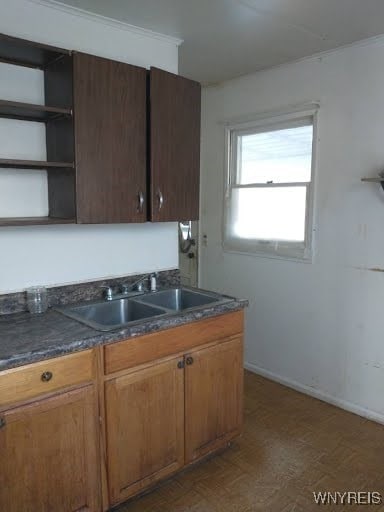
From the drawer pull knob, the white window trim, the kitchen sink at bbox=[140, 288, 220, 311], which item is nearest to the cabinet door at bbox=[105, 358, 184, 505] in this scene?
the drawer pull knob

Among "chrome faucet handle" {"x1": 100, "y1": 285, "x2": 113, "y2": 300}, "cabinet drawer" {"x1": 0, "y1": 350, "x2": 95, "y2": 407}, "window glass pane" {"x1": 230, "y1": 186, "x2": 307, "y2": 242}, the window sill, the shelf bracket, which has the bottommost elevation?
"cabinet drawer" {"x1": 0, "y1": 350, "x2": 95, "y2": 407}

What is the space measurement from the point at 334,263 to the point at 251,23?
161 centimetres

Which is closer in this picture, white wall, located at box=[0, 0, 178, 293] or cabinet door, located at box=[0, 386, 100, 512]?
cabinet door, located at box=[0, 386, 100, 512]

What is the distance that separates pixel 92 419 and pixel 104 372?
198mm

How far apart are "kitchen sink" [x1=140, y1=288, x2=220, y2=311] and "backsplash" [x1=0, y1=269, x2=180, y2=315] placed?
0.13m

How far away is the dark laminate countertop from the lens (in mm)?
1524

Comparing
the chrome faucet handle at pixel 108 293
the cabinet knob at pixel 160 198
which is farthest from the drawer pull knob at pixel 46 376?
the cabinet knob at pixel 160 198

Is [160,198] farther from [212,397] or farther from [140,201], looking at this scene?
[212,397]

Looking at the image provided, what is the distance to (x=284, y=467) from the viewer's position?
223cm

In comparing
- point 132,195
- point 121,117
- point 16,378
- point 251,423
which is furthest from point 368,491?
point 121,117

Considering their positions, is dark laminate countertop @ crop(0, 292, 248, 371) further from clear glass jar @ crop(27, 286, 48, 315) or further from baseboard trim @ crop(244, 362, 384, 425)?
baseboard trim @ crop(244, 362, 384, 425)

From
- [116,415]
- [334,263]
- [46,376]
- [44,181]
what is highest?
[44,181]

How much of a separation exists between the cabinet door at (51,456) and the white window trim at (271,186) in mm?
1908

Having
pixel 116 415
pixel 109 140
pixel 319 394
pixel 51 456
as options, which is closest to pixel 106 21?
pixel 109 140
